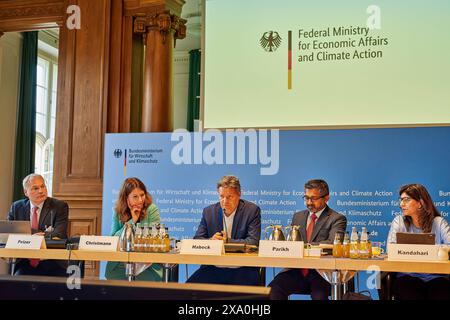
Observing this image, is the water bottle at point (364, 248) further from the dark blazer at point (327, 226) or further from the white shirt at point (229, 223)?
the white shirt at point (229, 223)

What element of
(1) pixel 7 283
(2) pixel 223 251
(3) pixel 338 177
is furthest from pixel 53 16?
(1) pixel 7 283

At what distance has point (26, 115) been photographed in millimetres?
7676

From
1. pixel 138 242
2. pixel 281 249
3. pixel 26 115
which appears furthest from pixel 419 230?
pixel 26 115

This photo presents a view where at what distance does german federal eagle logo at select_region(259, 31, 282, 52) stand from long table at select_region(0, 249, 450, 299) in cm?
252

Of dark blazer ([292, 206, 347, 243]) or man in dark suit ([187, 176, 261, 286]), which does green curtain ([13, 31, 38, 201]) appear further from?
dark blazer ([292, 206, 347, 243])

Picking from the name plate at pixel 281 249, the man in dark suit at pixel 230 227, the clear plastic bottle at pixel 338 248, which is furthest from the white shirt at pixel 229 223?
the clear plastic bottle at pixel 338 248

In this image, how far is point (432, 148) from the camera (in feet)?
15.8

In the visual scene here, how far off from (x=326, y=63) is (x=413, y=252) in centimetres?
A: 247

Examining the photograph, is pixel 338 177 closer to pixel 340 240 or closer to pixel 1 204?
pixel 340 240

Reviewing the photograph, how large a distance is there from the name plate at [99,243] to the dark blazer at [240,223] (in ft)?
2.32

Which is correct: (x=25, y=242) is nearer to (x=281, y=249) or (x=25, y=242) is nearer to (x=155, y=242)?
(x=155, y=242)

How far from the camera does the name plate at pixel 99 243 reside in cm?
365

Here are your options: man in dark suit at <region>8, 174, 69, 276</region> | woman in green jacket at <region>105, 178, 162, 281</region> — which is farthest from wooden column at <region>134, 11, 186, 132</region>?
man in dark suit at <region>8, 174, 69, 276</region>
